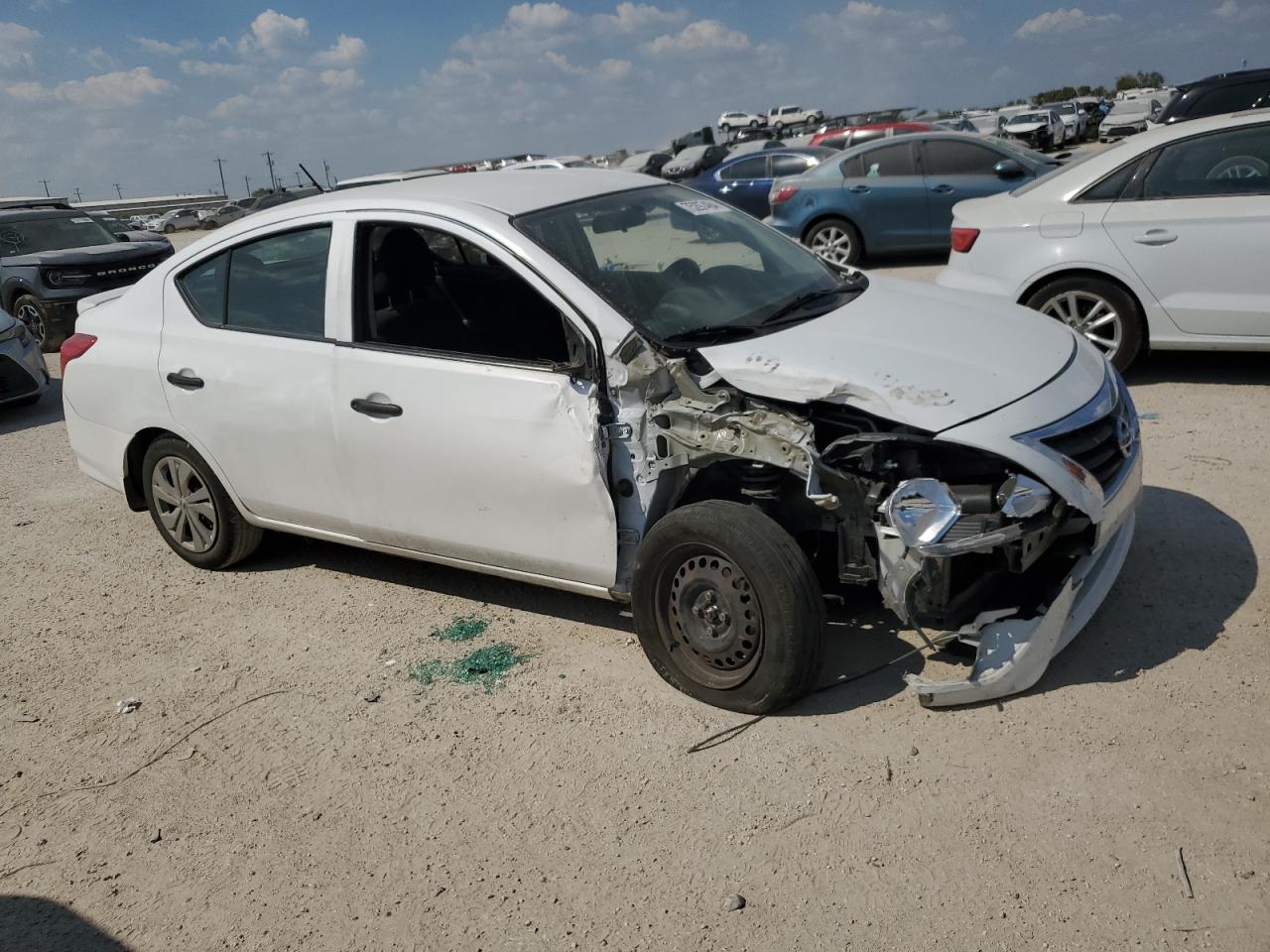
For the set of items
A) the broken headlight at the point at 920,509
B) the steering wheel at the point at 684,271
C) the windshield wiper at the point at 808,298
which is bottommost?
the broken headlight at the point at 920,509

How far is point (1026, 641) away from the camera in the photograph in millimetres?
3463

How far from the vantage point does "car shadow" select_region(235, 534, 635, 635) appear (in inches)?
185

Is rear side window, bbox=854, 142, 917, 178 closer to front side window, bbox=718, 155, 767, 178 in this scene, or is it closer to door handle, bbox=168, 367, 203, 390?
front side window, bbox=718, 155, 767, 178

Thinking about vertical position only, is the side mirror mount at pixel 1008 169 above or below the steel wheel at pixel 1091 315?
above

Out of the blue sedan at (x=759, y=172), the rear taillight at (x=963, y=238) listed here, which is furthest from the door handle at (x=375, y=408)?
the blue sedan at (x=759, y=172)

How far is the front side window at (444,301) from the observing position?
4.22 m

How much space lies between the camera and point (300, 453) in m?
4.64

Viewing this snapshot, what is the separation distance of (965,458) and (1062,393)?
419 millimetres

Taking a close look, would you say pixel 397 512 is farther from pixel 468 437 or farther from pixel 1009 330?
pixel 1009 330

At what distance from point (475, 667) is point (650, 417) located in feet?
4.26

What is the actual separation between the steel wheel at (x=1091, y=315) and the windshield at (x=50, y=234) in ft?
38.5

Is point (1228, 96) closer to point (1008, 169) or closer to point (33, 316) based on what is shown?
point (1008, 169)

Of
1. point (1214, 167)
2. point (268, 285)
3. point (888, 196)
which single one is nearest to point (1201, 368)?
point (1214, 167)

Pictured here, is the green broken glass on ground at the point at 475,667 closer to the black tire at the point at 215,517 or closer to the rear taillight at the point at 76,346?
the black tire at the point at 215,517
